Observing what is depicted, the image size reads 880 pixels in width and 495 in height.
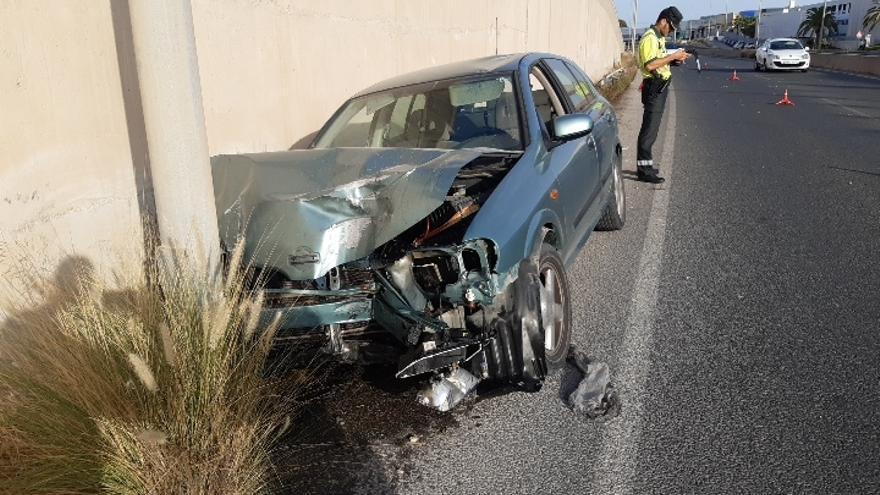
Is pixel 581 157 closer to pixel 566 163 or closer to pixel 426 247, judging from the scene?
pixel 566 163

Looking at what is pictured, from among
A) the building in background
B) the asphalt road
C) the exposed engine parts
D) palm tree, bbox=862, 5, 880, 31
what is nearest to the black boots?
the asphalt road

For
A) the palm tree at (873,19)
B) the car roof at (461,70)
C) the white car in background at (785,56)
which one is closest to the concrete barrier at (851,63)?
the white car in background at (785,56)

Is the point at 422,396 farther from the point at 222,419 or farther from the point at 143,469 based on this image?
the point at 143,469

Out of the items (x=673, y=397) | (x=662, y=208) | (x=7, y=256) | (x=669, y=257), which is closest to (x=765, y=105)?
(x=662, y=208)

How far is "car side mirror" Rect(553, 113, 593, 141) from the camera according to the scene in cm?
444

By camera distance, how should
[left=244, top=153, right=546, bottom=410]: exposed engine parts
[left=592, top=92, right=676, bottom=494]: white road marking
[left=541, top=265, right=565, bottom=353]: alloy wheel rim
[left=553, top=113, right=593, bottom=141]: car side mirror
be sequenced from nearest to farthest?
[left=592, top=92, right=676, bottom=494]: white road marking → [left=244, top=153, right=546, bottom=410]: exposed engine parts → [left=541, top=265, right=565, bottom=353]: alloy wheel rim → [left=553, top=113, right=593, bottom=141]: car side mirror

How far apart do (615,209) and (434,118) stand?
6.87ft

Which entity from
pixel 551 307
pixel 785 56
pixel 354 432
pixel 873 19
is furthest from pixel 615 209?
pixel 873 19

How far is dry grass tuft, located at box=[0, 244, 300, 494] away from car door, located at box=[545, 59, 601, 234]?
2.43 meters

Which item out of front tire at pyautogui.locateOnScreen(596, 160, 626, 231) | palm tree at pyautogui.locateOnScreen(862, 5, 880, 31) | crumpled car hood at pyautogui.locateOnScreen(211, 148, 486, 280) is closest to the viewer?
crumpled car hood at pyautogui.locateOnScreen(211, 148, 486, 280)

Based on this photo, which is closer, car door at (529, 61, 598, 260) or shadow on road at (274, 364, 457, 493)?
shadow on road at (274, 364, 457, 493)

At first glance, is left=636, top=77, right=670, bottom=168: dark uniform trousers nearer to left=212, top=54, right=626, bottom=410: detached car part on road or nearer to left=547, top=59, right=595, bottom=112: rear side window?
left=547, top=59, right=595, bottom=112: rear side window

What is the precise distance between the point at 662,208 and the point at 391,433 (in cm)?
488

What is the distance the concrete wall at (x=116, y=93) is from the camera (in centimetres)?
349
